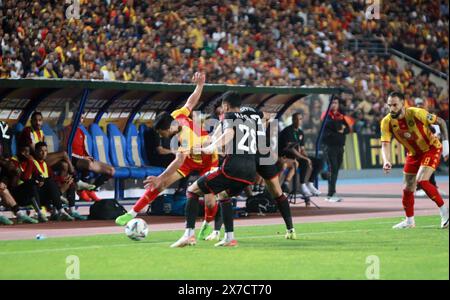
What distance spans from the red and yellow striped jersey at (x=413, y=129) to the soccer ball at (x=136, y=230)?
14.5 ft

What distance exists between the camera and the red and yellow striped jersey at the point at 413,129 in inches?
634

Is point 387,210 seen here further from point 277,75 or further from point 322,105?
point 277,75

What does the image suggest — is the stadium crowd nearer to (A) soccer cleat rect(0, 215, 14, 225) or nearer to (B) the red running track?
(B) the red running track

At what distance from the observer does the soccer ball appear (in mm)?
14008

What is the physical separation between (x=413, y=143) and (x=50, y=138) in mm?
7247

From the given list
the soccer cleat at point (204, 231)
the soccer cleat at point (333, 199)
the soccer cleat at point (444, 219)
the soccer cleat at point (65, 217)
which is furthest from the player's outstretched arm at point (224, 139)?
the soccer cleat at point (333, 199)

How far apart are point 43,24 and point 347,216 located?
38.4 ft

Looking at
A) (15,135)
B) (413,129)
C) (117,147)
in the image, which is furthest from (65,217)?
(413,129)

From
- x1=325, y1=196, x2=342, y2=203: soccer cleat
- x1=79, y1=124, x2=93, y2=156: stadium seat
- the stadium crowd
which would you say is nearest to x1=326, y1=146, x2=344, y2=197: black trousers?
x1=325, y1=196, x2=342, y2=203: soccer cleat

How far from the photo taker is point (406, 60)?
42375 millimetres

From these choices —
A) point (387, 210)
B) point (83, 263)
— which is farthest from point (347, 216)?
point (83, 263)

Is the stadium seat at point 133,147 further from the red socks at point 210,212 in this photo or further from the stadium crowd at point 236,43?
the red socks at point 210,212

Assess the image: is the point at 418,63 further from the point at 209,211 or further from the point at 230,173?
the point at 230,173

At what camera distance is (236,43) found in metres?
35.7
